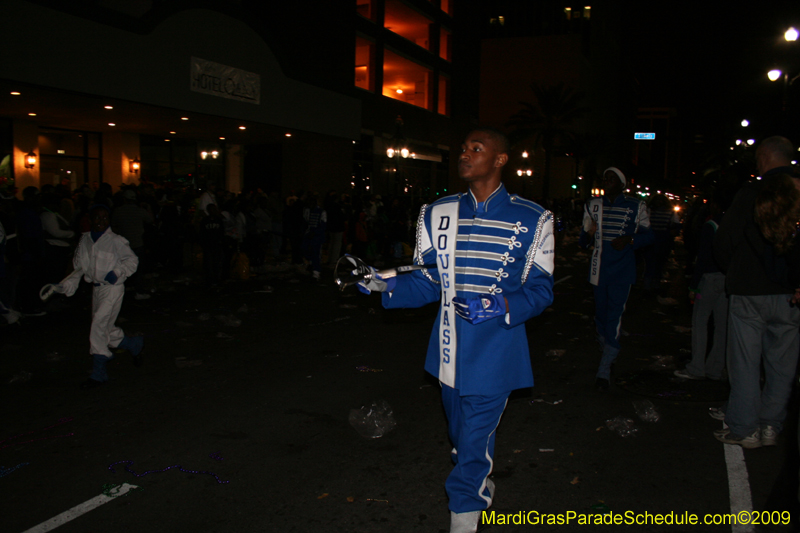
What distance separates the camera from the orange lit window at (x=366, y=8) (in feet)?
94.2

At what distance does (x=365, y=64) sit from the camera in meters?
30.2

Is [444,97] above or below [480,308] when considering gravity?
above

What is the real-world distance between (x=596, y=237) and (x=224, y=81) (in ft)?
47.6

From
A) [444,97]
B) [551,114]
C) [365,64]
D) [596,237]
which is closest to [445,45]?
[444,97]

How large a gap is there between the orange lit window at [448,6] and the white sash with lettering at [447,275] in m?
35.3

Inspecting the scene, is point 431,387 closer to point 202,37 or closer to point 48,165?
point 202,37

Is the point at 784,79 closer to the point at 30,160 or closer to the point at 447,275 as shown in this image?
the point at 447,275

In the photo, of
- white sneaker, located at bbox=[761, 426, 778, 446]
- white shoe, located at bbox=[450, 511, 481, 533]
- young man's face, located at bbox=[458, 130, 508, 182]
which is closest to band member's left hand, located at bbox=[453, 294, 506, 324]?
young man's face, located at bbox=[458, 130, 508, 182]

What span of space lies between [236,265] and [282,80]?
364 inches

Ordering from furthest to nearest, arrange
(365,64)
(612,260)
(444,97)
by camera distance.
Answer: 1. (444,97)
2. (365,64)
3. (612,260)

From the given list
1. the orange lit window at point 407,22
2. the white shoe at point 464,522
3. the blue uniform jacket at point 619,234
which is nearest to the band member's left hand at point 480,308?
the white shoe at point 464,522

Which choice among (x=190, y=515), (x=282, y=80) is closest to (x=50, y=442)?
(x=190, y=515)

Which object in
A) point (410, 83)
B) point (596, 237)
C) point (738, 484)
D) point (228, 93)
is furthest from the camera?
point (410, 83)

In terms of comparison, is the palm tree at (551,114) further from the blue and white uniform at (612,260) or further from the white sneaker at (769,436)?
the white sneaker at (769,436)
